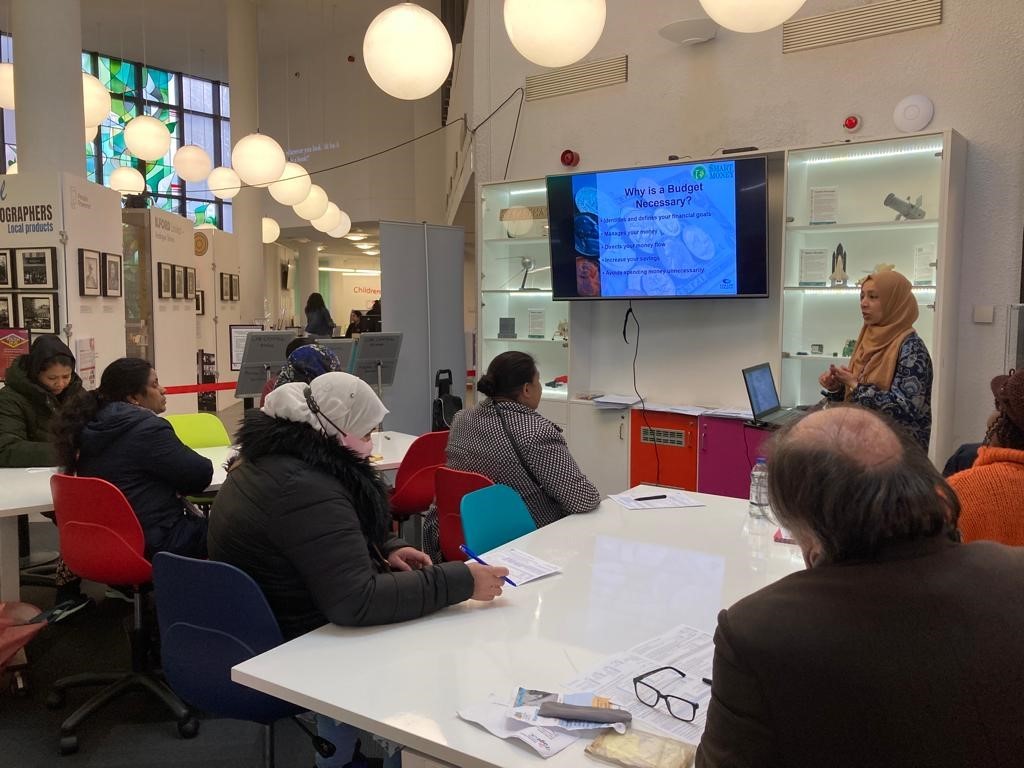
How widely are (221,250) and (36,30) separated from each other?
453cm

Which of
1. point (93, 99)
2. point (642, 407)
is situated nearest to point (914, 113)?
point (642, 407)

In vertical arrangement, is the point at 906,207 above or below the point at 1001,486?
above

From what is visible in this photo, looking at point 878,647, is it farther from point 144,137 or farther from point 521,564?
point 144,137

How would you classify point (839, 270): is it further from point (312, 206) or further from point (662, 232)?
point (312, 206)

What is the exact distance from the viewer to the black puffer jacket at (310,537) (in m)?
1.84

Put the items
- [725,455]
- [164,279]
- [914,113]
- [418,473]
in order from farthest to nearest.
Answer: [164,279] < [725,455] < [914,113] < [418,473]

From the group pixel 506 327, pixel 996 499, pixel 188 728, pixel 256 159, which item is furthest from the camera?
pixel 506 327

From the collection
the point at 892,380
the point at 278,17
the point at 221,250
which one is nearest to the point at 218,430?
the point at 892,380

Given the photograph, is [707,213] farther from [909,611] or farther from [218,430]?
[909,611]

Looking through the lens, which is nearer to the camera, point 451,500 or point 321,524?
point 321,524

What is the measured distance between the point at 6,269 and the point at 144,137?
68.8 inches

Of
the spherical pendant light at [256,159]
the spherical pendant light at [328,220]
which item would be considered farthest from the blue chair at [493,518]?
the spherical pendant light at [328,220]

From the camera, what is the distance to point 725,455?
5.11 m

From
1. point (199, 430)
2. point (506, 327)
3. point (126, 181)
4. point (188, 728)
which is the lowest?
point (188, 728)
